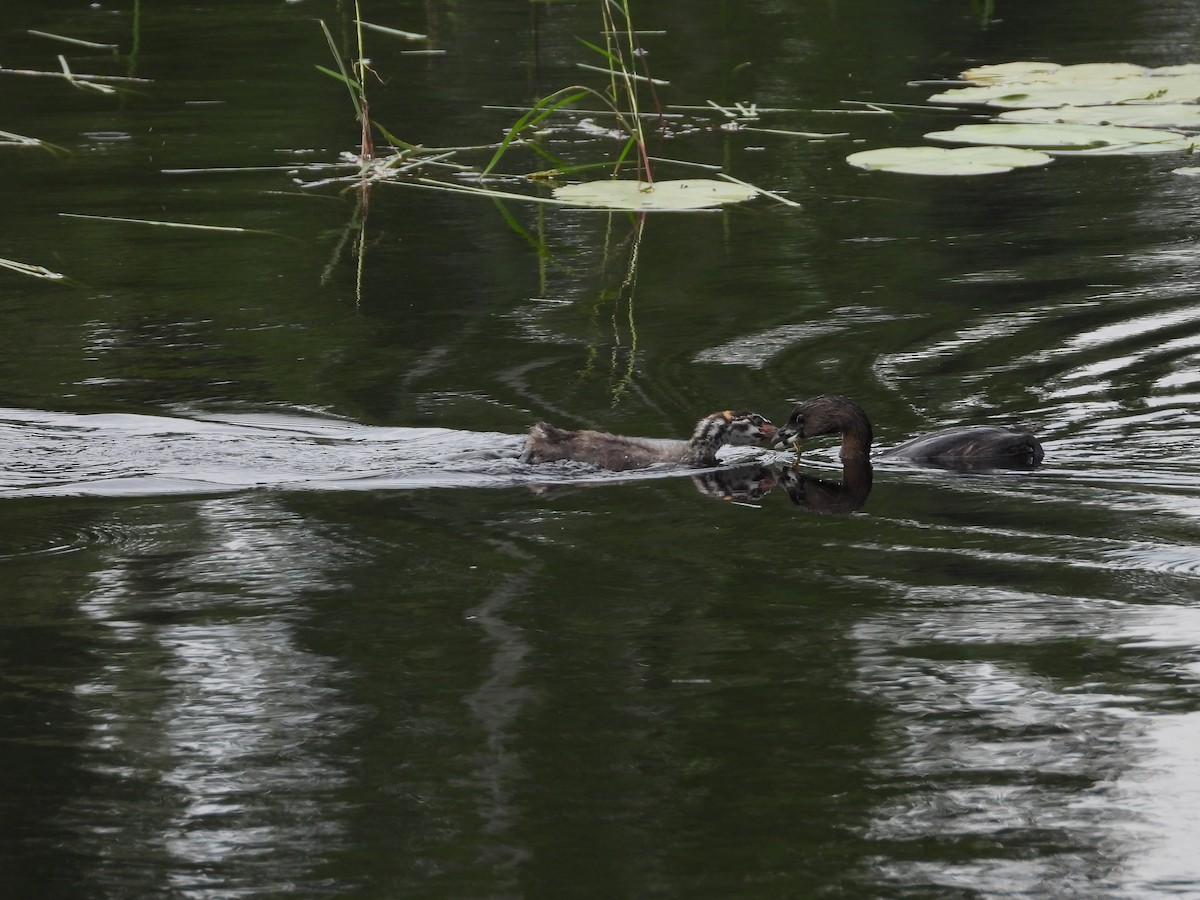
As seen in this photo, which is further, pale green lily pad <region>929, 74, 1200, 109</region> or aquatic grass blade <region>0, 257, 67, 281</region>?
pale green lily pad <region>929, 74, 1200, 109</region>

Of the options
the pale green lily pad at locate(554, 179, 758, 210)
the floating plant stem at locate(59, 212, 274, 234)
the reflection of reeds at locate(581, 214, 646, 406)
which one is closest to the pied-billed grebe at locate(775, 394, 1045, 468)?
the reflection of reeds at locate(581, 214, 646, 406)

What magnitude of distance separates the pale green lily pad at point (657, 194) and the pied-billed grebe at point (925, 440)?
10.5ft

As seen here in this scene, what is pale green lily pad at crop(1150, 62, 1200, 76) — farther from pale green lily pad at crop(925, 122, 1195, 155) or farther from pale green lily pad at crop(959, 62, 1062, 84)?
pale green lily pad at crop(925, 122, 1195, 155)

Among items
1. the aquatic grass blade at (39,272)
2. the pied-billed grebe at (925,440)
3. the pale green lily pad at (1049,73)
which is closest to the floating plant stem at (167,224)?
the aquatic grass blade at (39,272)

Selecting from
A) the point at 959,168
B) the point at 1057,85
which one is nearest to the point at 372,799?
the point at 959,168

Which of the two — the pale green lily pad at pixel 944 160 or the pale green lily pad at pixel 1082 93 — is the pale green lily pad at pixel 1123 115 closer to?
the pale green lily pad at pixel 1082 93

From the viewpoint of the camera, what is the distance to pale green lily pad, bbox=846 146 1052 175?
411 inches

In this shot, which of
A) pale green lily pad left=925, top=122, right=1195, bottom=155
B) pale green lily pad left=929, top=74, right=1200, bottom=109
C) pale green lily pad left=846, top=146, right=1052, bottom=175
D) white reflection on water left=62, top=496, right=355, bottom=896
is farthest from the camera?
pale green lily pad left=929, top=74, right=1200, bottom=109

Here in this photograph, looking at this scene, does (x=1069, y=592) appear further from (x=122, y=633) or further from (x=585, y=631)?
(x=122, y=633)

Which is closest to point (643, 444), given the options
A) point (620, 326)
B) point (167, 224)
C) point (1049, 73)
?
point (620, 326)

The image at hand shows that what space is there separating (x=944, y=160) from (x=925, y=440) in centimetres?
482

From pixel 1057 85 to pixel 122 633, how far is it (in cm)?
Answer: 972

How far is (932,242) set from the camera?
30.1 feet

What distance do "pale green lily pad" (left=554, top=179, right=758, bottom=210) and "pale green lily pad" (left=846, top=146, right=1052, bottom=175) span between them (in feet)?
3.08
